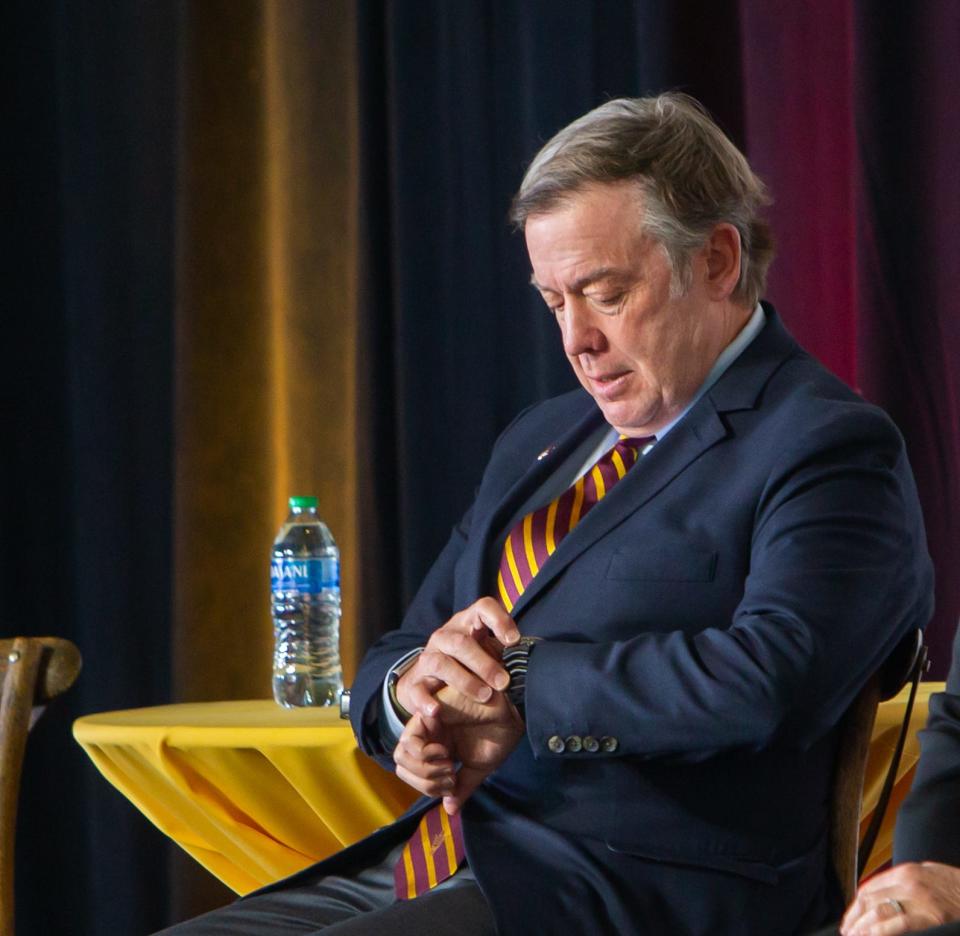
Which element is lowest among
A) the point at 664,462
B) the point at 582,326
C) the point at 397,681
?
the point at 397,681

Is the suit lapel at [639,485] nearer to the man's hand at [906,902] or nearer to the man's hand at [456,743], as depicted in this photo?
the man's hand at [456,743]

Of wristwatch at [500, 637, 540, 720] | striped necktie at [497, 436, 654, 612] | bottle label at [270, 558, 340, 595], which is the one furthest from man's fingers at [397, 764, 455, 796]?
bottle label at [270, 558, 340, 595]

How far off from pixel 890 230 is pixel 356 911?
5.19 feet

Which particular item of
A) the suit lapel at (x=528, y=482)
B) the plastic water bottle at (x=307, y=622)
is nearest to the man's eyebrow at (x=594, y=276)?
the suit lapel at (x=528, y=482)

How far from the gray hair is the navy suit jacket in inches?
7.0

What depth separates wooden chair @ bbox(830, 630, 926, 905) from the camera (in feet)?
4.84

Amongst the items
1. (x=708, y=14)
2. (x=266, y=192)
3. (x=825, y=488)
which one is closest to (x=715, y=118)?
(x=708, y=14)

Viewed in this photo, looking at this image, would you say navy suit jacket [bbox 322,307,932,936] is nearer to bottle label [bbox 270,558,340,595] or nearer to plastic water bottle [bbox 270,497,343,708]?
plastic water bottle [bbox 270,497,343,708]

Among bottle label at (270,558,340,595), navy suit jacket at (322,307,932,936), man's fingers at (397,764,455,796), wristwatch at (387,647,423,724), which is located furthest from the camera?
bottle label at (270,558,340,595)

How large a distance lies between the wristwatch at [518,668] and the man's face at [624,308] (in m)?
0.33

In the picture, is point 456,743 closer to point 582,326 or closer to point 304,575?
point 582,326

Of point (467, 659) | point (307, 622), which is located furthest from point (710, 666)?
point (307, 622)

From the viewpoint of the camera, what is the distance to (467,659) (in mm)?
1473

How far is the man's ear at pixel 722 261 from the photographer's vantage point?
166 cm
